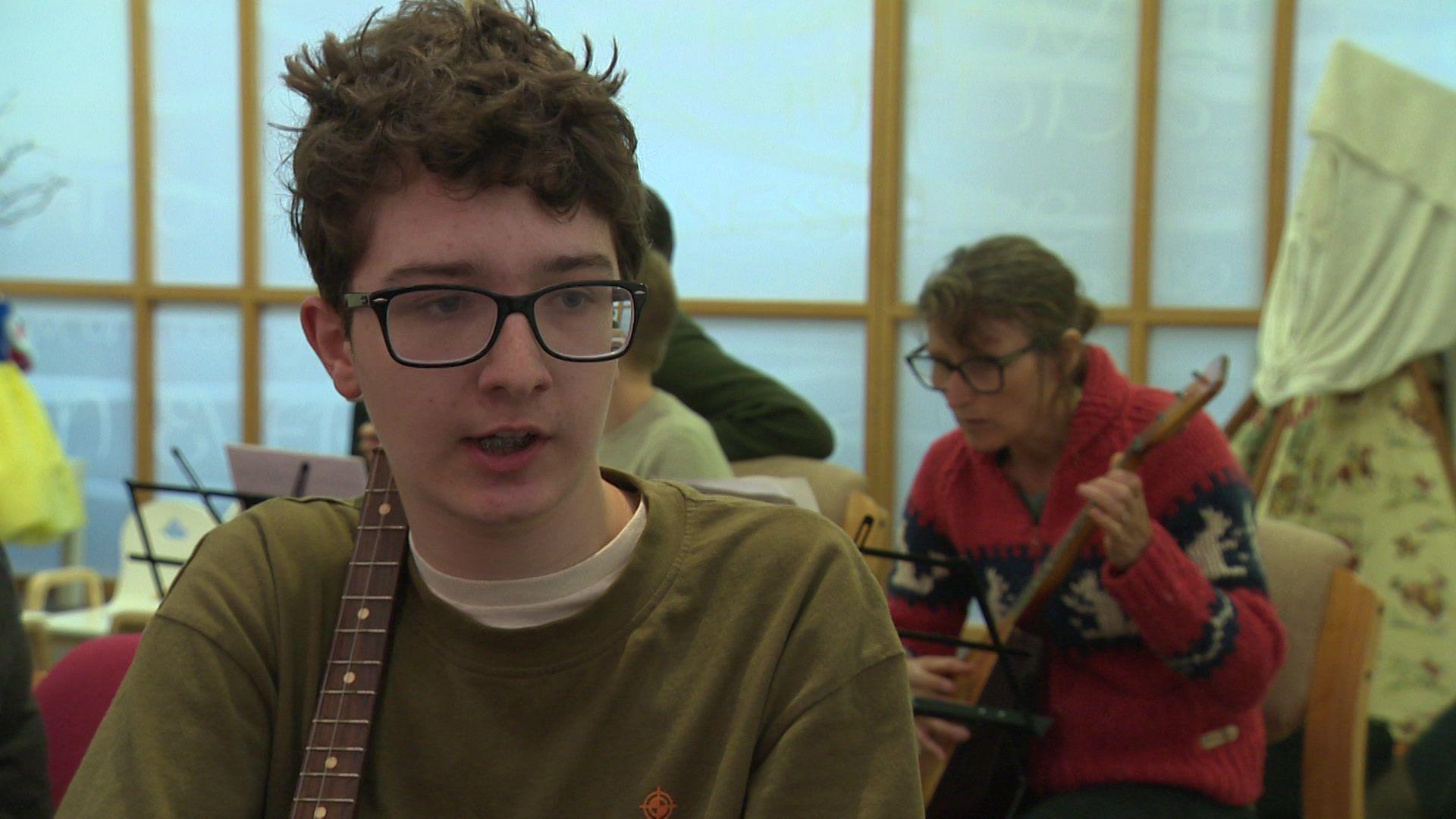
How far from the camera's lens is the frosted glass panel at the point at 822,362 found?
5.00 meters

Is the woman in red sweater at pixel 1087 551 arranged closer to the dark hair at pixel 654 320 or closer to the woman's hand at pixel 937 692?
the woman's hand at pixel 937 692

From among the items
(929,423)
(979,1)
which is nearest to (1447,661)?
(929,423)

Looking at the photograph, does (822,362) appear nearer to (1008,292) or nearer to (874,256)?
(874,256)

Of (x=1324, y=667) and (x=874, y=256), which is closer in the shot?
(x=1324, y=667)

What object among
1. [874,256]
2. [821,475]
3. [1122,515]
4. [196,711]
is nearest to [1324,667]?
[1122,515]

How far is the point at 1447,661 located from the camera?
3.62 m

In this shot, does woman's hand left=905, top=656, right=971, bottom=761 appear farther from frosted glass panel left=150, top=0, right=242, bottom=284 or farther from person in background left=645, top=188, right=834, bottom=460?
frosted glass panel left=150, top=0, right=242, bottom=284

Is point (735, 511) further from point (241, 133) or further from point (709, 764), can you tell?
point (241, 133)

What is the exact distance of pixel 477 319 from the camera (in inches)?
40.1

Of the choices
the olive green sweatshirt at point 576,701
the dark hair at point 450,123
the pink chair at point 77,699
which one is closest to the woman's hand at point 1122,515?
the olive green sweatshirt at point 576,701

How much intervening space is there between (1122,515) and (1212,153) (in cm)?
317

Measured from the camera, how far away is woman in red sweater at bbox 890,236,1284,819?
1.98m

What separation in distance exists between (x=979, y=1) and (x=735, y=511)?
13.4ft

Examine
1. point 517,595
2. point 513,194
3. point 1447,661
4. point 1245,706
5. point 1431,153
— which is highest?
point 1431,153
